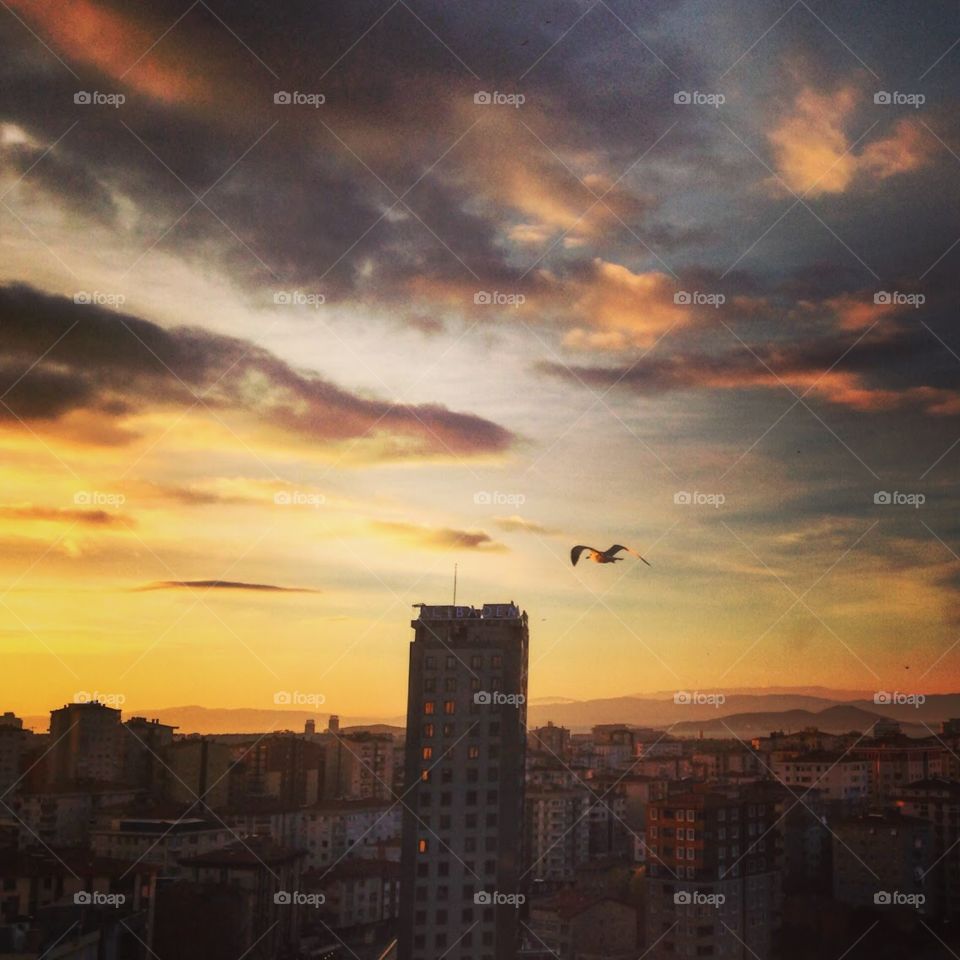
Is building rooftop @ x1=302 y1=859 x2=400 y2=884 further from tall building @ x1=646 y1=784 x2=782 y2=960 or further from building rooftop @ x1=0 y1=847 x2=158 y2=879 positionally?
tall building @ x1=646 y1=784 x2=782 y2=960

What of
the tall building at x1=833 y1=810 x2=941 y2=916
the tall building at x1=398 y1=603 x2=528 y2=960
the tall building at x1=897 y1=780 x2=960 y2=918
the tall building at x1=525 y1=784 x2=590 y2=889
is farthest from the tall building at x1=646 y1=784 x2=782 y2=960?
the tall building at x1=525 y1=784 x2=590 y2=889

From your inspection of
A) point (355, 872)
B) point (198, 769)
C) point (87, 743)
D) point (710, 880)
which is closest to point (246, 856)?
point (355, 872)

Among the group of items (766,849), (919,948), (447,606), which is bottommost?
(919,948)

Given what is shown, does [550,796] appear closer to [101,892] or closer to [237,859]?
[237,859]

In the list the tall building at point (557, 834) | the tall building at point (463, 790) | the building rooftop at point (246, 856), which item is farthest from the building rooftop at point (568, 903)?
the tall building at point (557, 834)

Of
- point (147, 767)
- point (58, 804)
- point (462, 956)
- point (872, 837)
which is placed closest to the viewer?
point (462, 956)

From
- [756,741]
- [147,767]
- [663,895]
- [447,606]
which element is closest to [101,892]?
[447,606]

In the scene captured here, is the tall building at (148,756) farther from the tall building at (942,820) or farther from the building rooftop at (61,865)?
the tall building at (942,820)
